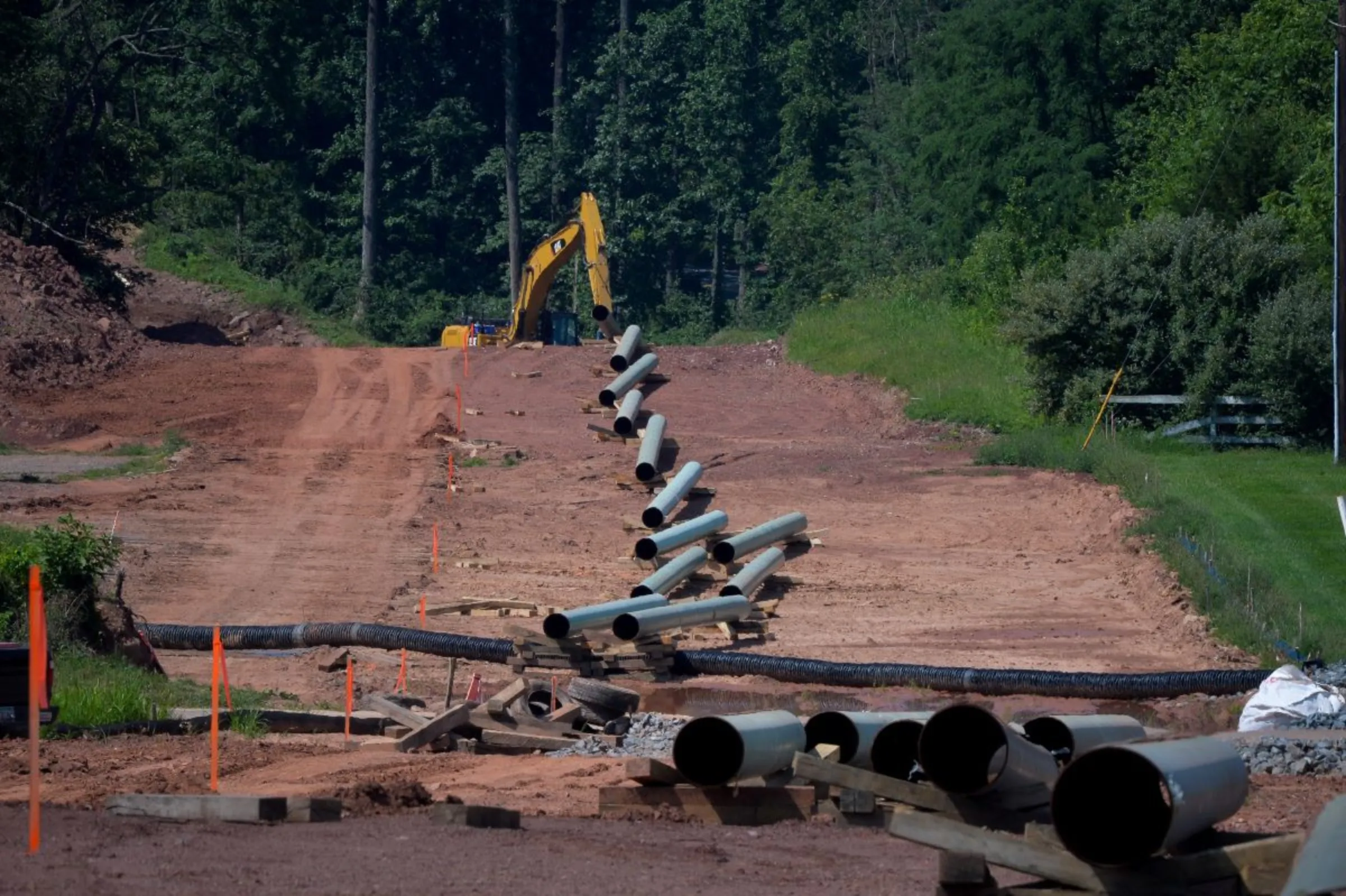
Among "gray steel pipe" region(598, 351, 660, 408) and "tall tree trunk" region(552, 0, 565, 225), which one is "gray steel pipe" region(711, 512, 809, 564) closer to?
"gray steel pipe" region(598, 351, 660, 408)

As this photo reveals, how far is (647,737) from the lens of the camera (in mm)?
16344

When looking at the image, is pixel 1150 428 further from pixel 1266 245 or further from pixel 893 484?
pixel 893 484

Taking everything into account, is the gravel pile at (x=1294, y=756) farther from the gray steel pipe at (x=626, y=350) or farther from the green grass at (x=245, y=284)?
the green grass at (x=245, y=284)

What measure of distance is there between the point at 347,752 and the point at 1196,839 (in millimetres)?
7999

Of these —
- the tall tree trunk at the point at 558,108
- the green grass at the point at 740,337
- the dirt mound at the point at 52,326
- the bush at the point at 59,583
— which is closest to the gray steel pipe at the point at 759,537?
the bush at the point at 59,583

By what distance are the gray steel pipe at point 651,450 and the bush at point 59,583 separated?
1361 cm

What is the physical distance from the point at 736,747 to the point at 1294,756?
5636 mm

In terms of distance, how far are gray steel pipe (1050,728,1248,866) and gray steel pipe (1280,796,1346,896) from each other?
68 centimetres

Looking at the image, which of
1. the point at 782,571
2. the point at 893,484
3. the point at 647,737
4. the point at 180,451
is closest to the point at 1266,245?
the point at 893,484

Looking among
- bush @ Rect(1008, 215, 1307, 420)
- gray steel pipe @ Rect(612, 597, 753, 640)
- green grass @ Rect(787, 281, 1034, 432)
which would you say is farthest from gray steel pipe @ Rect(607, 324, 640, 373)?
gray steel pipe @ Rect(612, 597, 753, 640)

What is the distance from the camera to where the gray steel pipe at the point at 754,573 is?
23172 millimetres

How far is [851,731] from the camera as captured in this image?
1206 centimetres

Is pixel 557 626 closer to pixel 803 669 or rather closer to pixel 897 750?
pixel 803 669

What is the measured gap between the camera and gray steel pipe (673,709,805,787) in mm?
11211
